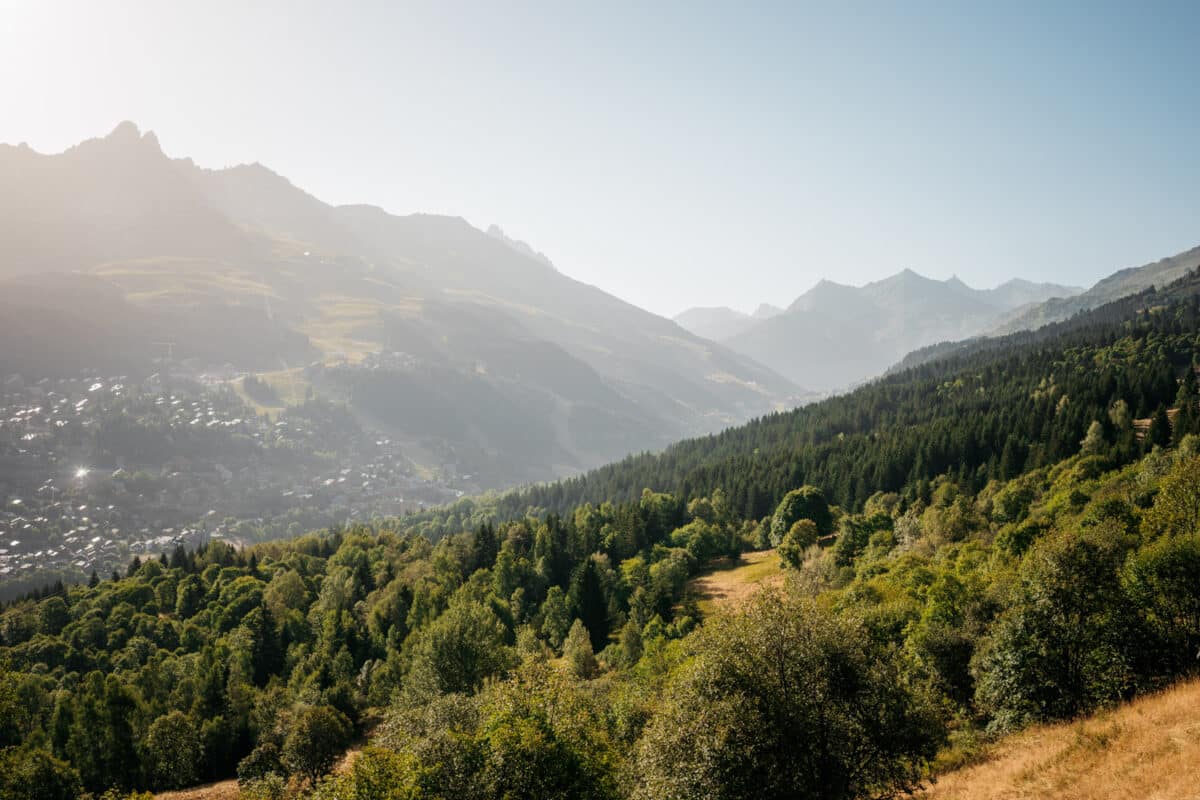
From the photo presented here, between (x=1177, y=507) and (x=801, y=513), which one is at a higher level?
(x=1177, y=507)

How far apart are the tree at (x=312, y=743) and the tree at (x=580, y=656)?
28.5 meters

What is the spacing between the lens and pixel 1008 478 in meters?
116

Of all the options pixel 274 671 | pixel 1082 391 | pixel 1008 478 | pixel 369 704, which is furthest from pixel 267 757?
pixel 1082 391

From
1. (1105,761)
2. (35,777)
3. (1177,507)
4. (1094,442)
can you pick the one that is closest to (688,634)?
(1105,761)

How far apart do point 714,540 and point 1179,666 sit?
288 ft

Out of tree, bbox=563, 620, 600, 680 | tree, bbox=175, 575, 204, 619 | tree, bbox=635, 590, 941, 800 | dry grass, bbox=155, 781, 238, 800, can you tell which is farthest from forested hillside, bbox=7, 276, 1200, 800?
dry grass, bbox=155, 781, 238, 800

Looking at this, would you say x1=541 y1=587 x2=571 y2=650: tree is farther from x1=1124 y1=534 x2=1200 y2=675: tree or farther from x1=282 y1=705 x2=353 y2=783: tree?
x1=1124 y1=534 x2=1200 y2=675: tree

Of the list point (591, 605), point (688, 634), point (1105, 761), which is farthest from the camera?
point (591, 605)

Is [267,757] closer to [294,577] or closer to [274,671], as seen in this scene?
[274,671]

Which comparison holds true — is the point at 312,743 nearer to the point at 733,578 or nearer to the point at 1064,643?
the point at 733,578

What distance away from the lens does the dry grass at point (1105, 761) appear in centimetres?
2458

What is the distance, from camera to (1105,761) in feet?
90.6

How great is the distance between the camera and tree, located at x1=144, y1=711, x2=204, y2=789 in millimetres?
74875

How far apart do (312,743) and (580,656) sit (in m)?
32.3
